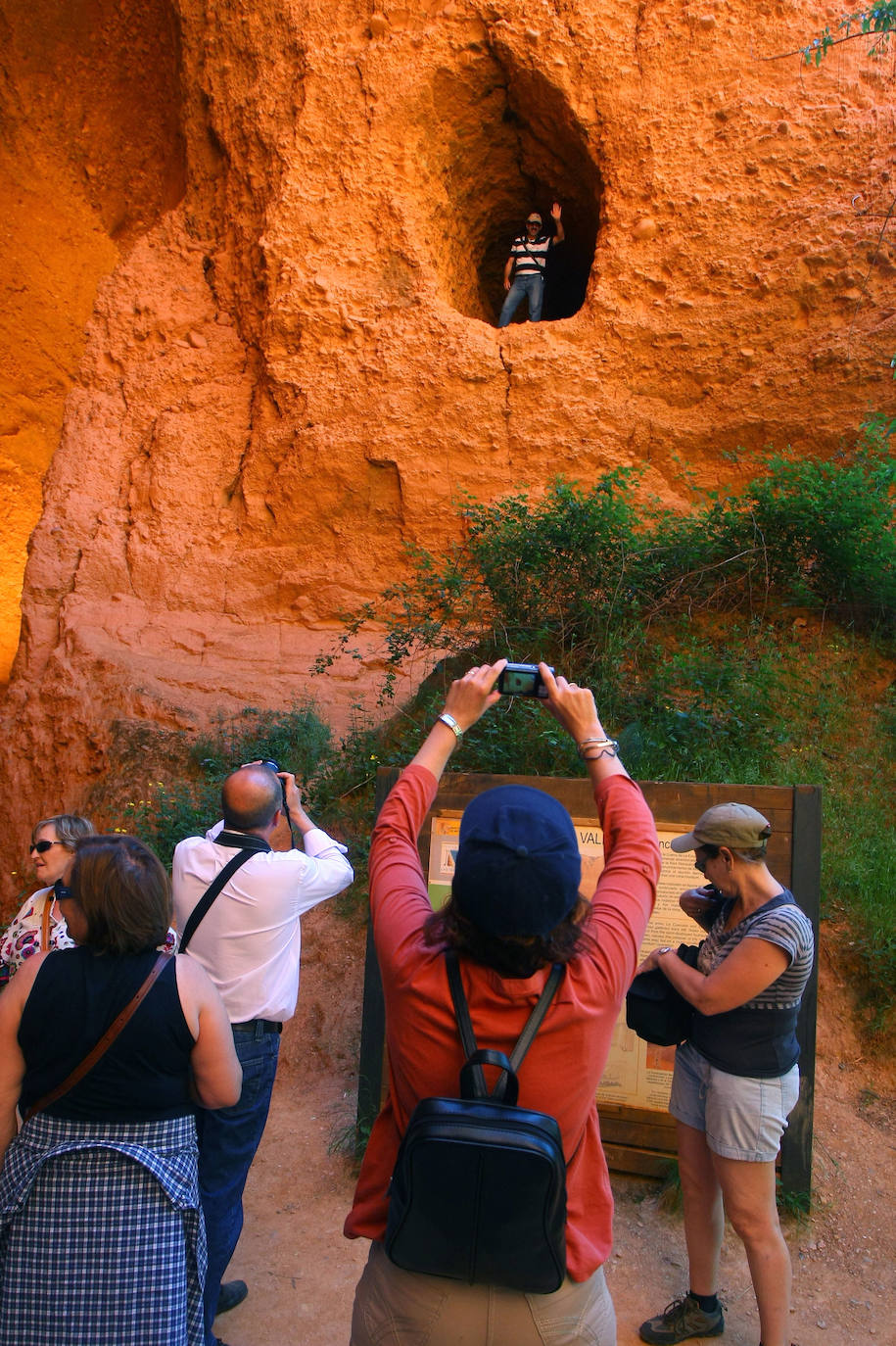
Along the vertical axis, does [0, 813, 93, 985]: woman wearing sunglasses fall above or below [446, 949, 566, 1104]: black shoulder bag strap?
below

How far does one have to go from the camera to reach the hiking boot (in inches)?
122

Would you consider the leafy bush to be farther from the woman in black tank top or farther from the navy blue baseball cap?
the navy blue baseball cap

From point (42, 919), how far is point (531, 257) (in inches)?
370

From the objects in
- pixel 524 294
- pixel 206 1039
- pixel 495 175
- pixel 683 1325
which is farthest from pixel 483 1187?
pixel 495 175

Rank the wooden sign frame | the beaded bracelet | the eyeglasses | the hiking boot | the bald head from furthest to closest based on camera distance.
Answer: the wooden sign frame → the hiking boot → the bald head → the eyeglasses → the beaded bracelet

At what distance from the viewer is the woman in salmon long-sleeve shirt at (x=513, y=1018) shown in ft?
4.77

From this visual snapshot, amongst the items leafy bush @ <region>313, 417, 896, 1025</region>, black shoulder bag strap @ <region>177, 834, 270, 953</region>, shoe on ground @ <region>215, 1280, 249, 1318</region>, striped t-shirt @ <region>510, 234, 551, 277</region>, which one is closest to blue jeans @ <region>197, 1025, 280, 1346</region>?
black shoulder bag strap @ <region>177, 834, 270, 953</region>

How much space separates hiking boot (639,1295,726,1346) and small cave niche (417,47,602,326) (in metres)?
9.13

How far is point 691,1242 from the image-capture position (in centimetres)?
304

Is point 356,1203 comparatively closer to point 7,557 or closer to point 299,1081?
point 299,1081

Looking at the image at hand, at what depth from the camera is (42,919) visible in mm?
3055

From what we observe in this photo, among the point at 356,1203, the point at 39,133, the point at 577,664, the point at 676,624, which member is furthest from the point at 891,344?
the point at 39,133

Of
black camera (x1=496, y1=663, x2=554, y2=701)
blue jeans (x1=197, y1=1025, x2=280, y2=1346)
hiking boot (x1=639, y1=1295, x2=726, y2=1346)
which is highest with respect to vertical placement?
black camera (x1=496, y1=663, x2=554, y2=701)

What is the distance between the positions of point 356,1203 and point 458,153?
10695mm
